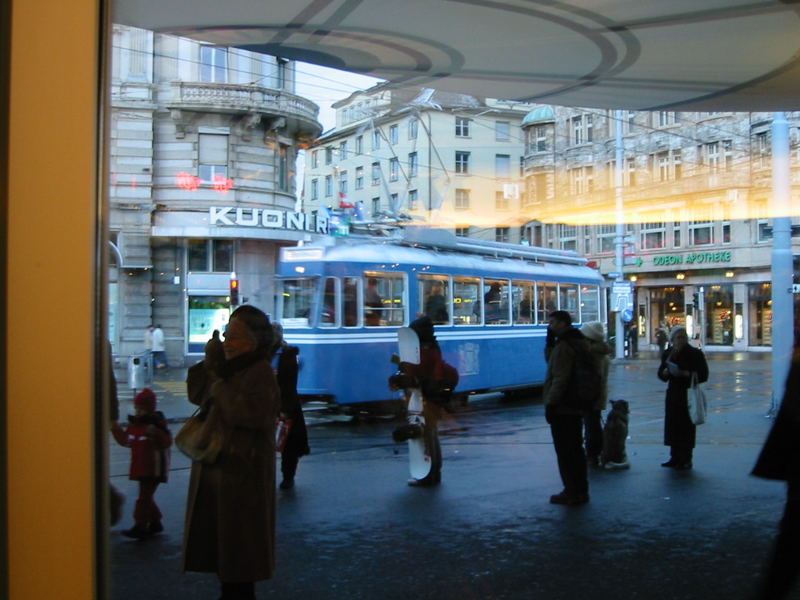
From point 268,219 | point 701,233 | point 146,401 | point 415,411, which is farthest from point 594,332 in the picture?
point 701,233

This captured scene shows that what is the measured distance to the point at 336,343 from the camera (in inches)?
564

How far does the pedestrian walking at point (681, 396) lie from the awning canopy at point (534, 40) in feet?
8.77

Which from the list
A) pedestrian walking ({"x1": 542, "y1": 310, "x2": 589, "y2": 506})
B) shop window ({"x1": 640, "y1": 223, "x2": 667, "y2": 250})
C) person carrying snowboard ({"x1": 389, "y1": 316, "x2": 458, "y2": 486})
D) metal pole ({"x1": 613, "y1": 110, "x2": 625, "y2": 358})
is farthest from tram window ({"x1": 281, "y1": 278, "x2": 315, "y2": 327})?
shop window ({"x1": 640, "y1": 223, "x2": 667, "y2": 250})

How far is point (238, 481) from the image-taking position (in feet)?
13.2

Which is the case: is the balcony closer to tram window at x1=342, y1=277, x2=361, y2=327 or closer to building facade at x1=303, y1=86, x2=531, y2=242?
building facade at x1=303, y1=86, x2=531, y2=242

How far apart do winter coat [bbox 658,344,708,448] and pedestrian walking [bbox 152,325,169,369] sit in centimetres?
766

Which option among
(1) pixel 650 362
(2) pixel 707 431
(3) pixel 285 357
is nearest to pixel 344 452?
(3) pixel 285 357

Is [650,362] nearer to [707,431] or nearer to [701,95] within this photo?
[707,431]

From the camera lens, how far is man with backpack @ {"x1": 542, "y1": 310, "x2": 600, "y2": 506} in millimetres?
7199

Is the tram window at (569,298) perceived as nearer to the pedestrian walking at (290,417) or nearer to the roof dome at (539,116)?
the roof dome at (539,116)

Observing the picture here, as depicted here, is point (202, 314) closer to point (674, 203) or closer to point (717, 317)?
point (674, 203)

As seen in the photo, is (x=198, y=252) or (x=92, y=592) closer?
(x=92, y=592)

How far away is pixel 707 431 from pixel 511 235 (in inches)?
311

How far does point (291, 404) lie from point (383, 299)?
6.46 meters
